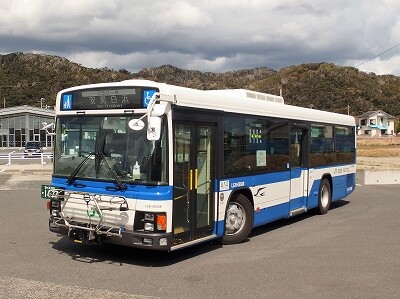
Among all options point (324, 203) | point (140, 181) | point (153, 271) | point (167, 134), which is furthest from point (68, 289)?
point (324, 203)

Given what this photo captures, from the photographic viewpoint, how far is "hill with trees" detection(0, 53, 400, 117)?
125500 mm

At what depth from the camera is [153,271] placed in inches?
272

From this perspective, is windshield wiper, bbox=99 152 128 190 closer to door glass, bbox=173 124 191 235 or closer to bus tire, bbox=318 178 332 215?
door glass, bbox=173 124 191 235

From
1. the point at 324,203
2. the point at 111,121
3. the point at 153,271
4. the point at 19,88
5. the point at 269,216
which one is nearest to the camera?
the point at 153,271

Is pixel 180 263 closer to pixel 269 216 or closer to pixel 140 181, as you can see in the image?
pixel 140 181

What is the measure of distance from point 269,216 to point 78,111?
14.9ft

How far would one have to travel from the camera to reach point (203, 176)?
25.7 feet

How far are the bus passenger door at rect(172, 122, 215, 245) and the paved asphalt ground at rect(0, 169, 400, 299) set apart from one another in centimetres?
56

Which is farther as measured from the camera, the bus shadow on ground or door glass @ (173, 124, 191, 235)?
the bus shadow on ground

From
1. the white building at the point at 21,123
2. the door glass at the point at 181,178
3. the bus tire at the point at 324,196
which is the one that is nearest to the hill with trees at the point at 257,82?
the white building at the point at 21,123

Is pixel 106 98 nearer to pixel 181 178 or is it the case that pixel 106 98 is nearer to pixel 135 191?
pixel 135 191

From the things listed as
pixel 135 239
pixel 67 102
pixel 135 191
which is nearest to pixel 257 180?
pixel 135 191

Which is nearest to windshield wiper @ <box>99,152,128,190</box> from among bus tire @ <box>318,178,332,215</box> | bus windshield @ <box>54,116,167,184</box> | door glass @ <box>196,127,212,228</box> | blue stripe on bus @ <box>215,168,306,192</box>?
bus windshield @ <box>54,116,167,184</box>

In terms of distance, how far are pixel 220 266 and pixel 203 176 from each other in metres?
1.49
